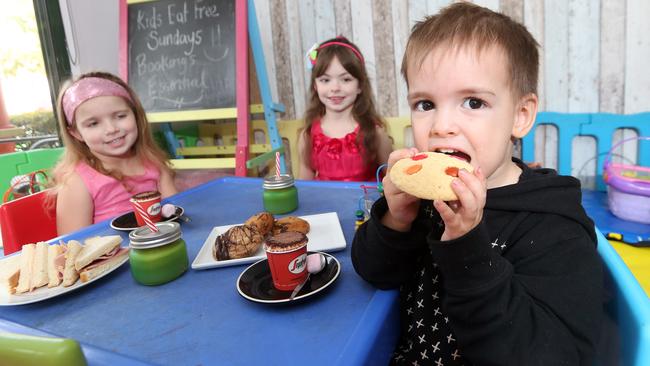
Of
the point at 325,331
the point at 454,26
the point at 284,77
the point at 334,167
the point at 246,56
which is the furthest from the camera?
the point at 284,77

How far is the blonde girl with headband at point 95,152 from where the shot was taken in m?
1.66

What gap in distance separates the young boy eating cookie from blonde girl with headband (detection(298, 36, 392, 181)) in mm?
1452

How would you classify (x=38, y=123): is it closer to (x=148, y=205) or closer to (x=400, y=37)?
(x=148, y=205)

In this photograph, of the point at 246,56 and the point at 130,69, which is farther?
the point at 130,69

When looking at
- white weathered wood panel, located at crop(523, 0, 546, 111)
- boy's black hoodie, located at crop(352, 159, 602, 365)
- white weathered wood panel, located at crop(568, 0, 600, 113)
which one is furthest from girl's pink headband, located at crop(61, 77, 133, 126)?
white weathered wood panel, located at crop(568, 0, 600, 113)

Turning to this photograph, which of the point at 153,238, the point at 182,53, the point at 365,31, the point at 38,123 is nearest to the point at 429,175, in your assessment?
the point at 153,238

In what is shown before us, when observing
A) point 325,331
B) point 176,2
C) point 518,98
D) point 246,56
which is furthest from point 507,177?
point 176,2

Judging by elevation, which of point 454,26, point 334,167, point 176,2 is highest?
point 176,2

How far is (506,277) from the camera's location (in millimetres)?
618

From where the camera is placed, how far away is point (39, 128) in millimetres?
2895

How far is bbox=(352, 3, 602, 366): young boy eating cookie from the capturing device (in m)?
0.62

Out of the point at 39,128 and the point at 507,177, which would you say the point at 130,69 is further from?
the point at 507,177

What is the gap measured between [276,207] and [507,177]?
0.70 metres

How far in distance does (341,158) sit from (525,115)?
1.62m
